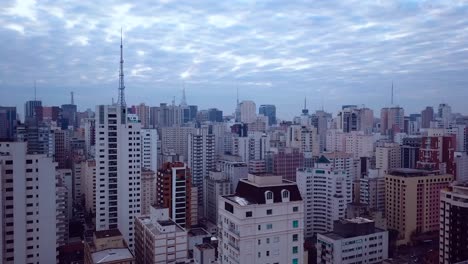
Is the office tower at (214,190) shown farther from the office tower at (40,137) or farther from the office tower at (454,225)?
the office tower at (454,225)

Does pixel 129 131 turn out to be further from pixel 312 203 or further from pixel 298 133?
pixel 298 133

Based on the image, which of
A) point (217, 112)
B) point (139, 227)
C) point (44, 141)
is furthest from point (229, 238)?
point (217, 112)

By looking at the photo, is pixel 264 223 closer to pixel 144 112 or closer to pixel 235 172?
pixel 235 172

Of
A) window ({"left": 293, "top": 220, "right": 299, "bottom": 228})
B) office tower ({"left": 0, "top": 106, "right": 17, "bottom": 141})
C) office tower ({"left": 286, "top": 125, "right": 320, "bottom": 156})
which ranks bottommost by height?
window ({"left": 293, "top": 220, "right": 299, "bottom": 228})

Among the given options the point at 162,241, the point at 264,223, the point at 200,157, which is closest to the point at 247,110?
the point at 200,157

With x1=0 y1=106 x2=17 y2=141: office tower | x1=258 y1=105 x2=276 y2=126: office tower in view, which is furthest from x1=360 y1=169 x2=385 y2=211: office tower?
x1=258 y1=105 x2=276 y2=126: office tower

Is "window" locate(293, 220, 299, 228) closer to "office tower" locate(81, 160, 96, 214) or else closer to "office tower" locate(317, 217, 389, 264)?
"office tower" locate(317, 217, 389, 264)

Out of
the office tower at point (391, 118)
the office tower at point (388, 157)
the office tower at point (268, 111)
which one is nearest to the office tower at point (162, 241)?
the office tower at point (388, 157)
